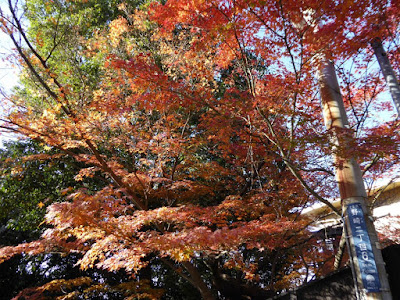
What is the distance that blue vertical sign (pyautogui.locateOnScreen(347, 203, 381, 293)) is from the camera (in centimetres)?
368

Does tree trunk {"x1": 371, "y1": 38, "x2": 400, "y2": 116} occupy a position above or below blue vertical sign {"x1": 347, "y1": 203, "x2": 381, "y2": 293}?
above

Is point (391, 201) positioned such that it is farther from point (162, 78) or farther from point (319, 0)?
point (162, 78)

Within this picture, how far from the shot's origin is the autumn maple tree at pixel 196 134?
16.6 feet

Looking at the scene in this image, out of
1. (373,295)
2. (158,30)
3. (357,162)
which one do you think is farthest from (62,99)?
(373,295)

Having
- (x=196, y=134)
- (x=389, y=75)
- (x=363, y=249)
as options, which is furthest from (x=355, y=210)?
(x=196, y=134)

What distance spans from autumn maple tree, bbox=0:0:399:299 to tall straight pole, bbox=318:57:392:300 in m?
0.19

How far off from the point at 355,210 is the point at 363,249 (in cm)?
52

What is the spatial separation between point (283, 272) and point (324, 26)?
28.0 feet

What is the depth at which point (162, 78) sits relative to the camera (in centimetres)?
600

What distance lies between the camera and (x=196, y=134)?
10016 millimetres

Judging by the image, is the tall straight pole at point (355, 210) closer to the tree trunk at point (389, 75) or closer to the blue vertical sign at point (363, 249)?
the blue vertical sign at point (363, 249)

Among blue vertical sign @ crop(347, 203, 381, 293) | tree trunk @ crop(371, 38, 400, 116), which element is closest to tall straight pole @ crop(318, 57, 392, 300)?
blue vertical sign @ crop(347, 203, 381, 293)

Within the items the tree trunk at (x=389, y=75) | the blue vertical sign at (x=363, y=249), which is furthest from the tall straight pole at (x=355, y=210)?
the tree trunk at (x=389, y=75)

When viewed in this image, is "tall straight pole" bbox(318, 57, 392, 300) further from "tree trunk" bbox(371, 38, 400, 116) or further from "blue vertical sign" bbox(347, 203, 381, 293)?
"tree trunk" bbox(371, 38, 400, 116)
